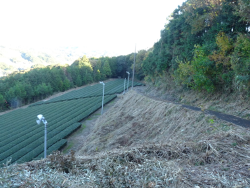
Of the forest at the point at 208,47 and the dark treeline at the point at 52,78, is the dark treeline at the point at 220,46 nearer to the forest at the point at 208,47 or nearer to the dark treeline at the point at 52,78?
the forest at the point at 208,47

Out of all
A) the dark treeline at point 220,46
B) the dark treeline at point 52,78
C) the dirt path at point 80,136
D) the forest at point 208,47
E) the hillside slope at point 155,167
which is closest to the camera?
the hillside slope at point 155,167

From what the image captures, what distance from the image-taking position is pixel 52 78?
49688mm

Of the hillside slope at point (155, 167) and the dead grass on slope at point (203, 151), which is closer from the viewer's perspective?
the hillside slope at point (155, 167)

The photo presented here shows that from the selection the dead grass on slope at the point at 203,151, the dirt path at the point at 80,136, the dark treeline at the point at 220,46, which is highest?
the dark treeline at the point at 220,46

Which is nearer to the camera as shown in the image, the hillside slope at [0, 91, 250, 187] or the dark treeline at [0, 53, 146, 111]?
the hillside slope at [0, 91, 250, 187]

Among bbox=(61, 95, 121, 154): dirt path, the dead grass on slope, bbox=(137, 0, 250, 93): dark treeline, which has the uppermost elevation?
bbox=(137, 0, 250, 93): dark treeline

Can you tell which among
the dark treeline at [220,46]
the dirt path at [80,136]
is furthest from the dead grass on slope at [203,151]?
the dirt path at [80,136]

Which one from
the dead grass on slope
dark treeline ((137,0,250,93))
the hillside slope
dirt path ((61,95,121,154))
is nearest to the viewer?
the hillside slope

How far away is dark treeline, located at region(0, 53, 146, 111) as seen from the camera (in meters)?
41.2

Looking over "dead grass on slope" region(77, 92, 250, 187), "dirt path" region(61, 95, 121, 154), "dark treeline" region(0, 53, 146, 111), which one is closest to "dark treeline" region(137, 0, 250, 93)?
"dead grass on slope" region(77, 92, 250, 187)

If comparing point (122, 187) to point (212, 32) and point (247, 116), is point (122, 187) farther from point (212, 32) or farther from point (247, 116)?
point (212, 32)

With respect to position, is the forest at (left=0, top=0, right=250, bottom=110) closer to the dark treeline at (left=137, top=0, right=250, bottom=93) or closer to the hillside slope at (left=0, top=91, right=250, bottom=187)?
the dark treeline at (left=137, top=0, right=250, bottom=93)

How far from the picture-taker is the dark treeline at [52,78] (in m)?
41.2

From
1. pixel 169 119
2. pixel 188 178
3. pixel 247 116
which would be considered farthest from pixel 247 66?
pixel 188 178
